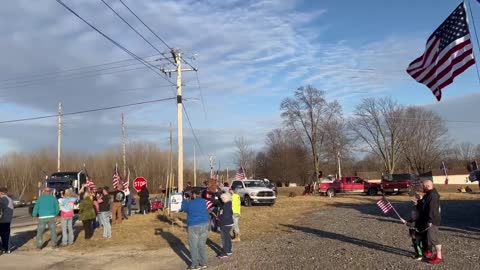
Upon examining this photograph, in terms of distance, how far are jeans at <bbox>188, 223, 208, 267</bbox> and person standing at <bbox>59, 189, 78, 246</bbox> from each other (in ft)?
20.5

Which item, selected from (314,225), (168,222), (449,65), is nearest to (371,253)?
(449,65)

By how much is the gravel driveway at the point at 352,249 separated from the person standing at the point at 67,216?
18.0 feet

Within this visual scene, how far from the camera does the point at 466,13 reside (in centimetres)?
1080

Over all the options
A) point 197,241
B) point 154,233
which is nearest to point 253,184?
point 154,233

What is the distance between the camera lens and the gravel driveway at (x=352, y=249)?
10.6 meters

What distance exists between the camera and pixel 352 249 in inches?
499

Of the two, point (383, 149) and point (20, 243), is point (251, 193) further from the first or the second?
point (383, 149)

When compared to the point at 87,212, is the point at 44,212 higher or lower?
higher

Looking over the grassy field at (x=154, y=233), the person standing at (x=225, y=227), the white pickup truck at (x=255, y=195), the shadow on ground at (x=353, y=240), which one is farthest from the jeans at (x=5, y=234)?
the white pickup truck at (x=255, y=195)

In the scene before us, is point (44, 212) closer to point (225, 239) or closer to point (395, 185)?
point (225, 239)

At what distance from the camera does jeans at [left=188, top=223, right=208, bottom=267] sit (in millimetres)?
11609

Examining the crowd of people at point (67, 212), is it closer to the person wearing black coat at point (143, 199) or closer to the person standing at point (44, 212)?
the person standing at point (44, 212)

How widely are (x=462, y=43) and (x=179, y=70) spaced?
72.0ft

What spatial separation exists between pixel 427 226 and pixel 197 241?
502 centimetres
